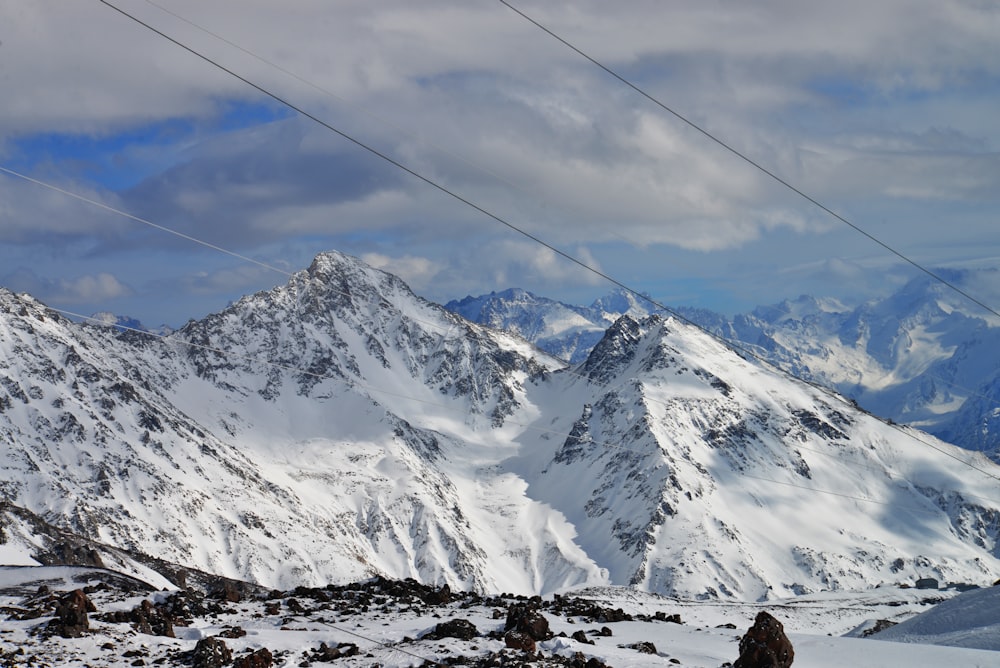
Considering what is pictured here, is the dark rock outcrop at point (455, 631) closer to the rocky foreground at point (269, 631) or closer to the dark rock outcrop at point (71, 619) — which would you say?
the rocky foreground at point (269, 631)

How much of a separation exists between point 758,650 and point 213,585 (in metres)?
125

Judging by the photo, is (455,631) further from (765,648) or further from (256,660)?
(765,648)

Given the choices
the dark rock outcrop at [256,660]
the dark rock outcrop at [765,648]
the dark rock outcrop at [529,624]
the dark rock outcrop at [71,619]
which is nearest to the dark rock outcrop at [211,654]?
the dark rock outcrop at [256,660]

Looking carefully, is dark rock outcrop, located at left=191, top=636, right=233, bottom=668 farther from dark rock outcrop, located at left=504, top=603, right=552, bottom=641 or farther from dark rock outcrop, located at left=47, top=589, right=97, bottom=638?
dark rock outcrop, located at left=504, top=603, right=552, bottom=641

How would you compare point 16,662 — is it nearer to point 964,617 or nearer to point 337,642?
point 337,642

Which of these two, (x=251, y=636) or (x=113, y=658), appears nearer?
(x=113, y=658)

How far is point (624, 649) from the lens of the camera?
3550cm

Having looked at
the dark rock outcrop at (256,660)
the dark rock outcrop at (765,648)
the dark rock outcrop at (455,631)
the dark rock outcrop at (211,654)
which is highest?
the dark rock outcrop at (765,648)

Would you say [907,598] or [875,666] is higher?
[875,666]

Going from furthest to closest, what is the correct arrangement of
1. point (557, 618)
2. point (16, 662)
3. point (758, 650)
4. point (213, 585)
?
point (213, 585)
point (557, 618)
point (758, 650)
point (16, 662)

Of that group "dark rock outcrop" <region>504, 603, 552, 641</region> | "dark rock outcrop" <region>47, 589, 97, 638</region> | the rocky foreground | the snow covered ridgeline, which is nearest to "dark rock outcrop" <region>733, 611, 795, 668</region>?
the snow covered ridgeline

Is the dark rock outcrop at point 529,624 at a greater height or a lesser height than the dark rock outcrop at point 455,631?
greater

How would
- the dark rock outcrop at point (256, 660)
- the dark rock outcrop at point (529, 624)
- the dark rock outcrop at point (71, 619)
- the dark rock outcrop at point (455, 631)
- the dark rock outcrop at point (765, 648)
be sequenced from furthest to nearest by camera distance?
the dark rock outcrop at point (529, 624) < the dark rock outcrop at point (455, 631) < the dark rock outcrop at point (71, 619) < the dark rock outcrop at point (765, 648) < the dark rock outcrop at point (256, 660)

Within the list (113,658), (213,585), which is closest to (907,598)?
(213,585)
